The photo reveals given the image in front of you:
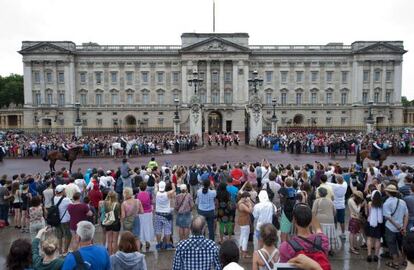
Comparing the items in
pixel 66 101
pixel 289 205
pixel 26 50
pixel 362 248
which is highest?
pixel 26 50

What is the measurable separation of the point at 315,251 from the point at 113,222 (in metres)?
5.65

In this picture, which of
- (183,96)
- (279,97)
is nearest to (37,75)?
(183,96)

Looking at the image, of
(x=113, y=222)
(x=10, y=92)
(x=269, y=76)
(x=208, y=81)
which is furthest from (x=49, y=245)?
(x=10, y=92)

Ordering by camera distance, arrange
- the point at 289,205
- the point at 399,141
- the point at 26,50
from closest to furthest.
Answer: the point at 289,205 < the point at 399,141 < the point at 26,50

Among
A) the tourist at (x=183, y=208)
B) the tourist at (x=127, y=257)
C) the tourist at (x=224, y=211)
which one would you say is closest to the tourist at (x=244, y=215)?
the tourist at (x=224, y=211)

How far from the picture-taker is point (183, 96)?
2958 inches

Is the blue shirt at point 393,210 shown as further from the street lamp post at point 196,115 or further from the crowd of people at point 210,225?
the street lamp post at point 196,115

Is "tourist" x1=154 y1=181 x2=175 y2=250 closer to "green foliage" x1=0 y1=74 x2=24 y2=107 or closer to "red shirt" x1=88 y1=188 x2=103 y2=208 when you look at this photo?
"red shirt" x1=88 y1=188 x2=103 y2=208

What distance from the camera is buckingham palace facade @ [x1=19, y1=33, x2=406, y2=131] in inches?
2899

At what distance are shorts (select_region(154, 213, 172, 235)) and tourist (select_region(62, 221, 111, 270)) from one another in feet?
15.6

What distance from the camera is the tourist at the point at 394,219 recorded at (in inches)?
333

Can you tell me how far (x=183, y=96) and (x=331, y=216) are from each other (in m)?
67.3

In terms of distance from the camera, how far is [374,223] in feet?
29.0

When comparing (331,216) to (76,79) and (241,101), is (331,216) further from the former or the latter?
(76,79)
